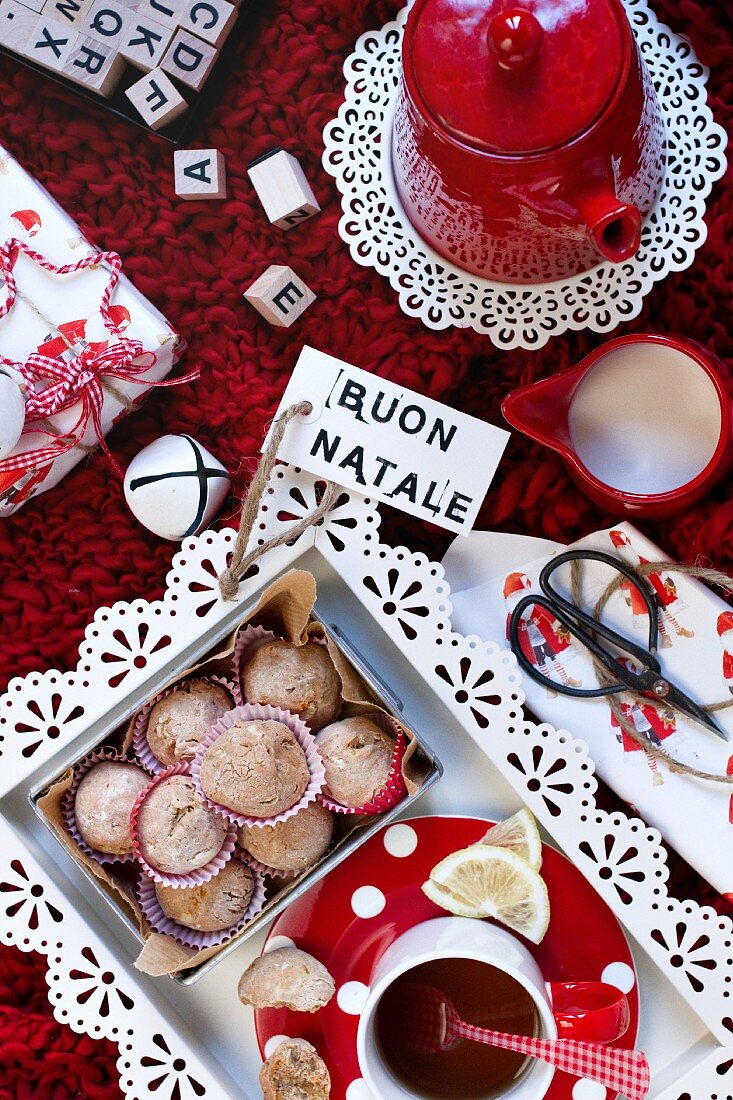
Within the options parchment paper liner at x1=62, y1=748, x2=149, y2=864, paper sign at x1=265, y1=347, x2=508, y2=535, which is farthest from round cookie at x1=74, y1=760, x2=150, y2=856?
paper sign at x1=265, y1=347, x2=508, y2=535

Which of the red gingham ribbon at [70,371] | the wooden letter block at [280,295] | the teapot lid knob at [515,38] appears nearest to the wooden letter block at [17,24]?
the red gingham ribbon at [70,371]

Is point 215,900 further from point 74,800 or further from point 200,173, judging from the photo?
point 200,173

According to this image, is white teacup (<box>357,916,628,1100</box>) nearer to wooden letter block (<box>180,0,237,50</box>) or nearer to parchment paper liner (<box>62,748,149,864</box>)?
parchment paper liner (<box>62,748,149,864</box>)

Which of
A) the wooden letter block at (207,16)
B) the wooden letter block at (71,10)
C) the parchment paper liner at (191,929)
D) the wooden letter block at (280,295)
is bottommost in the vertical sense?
the parchment paper liner at (191,929)

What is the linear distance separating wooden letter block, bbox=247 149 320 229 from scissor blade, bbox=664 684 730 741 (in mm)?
595

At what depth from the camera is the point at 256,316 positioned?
1066 millimetres

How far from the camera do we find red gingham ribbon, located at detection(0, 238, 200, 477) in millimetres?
955

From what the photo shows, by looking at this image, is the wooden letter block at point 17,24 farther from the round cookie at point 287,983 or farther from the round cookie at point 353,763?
the round cookie at point 287,983

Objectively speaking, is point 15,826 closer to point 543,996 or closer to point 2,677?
point 2,677

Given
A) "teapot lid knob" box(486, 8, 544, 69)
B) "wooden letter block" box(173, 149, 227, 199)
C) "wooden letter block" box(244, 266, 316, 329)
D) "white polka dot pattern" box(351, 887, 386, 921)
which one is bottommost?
"white polka dot pattern" box(351, 887, 386, 921)

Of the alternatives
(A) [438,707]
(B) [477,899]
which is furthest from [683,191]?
(B) [477,899]

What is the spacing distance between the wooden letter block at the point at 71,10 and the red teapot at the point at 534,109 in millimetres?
404

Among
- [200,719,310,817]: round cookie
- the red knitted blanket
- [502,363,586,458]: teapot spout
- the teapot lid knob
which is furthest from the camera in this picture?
the red knitted blanket

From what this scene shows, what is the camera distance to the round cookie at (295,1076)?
90 centimetres
